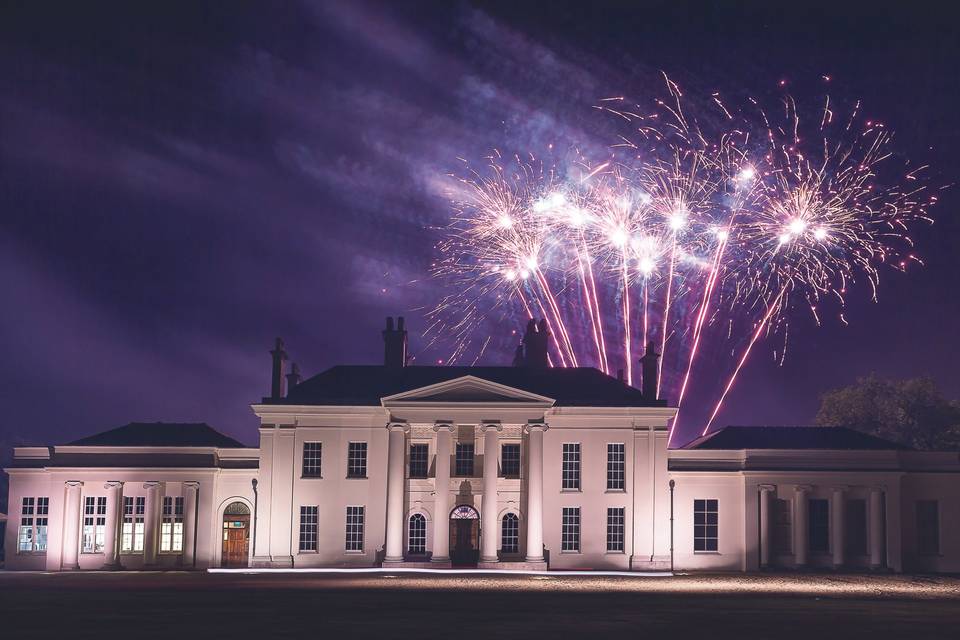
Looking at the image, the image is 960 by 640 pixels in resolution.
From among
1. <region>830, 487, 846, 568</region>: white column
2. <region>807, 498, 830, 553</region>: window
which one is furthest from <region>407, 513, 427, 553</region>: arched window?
<region>830, 487, 846, 568</region>: white column

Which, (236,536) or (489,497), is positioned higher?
(489,497)

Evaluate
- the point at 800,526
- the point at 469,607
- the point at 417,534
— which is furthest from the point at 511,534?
the point at 469,607

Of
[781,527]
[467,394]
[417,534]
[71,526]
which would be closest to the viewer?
[467,394]

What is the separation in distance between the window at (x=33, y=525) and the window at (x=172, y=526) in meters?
5.28

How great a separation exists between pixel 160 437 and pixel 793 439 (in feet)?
100

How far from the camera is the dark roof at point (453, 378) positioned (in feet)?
178

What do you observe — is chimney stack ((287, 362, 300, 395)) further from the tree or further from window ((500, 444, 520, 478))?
the tree

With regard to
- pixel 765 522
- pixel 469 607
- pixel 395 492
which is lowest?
pixel 469 607

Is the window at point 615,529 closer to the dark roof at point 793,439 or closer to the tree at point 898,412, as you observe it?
the dark roof at point 793,439

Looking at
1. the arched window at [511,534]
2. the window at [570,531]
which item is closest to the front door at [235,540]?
the arched window at [511,534]

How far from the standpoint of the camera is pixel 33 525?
5344 cm

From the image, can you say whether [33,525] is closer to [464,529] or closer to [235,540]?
[235,540]

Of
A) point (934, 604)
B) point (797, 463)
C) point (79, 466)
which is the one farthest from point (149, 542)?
point (934, 604)

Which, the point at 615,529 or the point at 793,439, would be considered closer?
the point at 615,529
